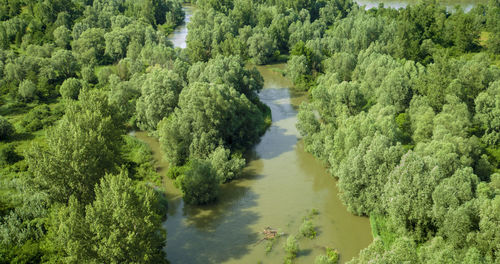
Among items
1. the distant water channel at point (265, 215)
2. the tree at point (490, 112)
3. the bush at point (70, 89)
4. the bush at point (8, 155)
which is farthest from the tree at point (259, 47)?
the bush at point (8, 155)

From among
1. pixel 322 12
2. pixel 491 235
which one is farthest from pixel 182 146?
pixel 322 12

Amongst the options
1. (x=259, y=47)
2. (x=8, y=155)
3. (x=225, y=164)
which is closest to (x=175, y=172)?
(x=225, y=164)

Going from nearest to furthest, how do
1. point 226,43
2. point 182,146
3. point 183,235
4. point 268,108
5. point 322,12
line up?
point 183,235 < point 182,146 < point 268,108 < point 226,43 < point 322,12

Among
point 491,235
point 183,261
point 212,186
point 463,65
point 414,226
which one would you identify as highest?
point 463,65

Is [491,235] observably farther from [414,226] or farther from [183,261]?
[183,261]

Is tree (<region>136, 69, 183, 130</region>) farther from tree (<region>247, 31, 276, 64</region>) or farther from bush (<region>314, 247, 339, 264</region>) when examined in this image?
tree (<region>247, 31, 276, 64</region>)

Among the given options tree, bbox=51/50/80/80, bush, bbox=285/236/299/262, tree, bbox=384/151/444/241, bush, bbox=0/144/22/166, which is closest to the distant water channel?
bush, bbox=285/236/299/262
